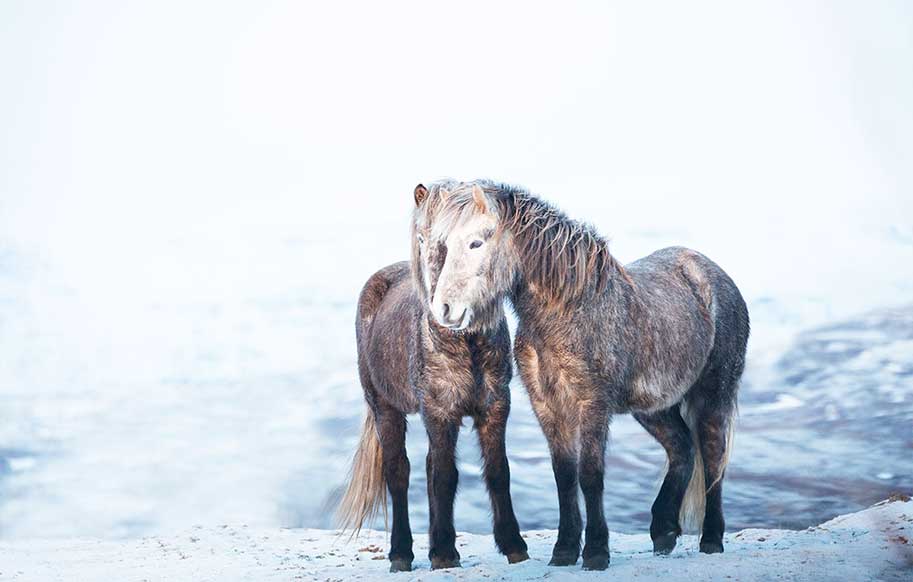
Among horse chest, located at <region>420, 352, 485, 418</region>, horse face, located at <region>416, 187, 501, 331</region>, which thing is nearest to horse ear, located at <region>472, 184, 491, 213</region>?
horse face, located at <region>416, 187, 501, 331</region>

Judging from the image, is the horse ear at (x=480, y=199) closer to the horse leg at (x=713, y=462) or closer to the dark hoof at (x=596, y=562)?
the dark hoof at (x=596, y=562)

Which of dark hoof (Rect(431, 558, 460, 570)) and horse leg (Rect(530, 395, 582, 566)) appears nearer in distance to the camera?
horse leg (Rect(530, 395, 582, 566))

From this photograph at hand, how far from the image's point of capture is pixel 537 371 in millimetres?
5227

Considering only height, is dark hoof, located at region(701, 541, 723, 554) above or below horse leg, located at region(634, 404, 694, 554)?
below

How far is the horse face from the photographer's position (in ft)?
16.1

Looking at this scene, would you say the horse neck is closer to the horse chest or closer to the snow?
the horse chest

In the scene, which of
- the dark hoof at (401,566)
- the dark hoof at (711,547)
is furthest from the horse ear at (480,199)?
the dark hoof at (711,547)

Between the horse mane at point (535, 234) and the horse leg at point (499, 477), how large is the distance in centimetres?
88

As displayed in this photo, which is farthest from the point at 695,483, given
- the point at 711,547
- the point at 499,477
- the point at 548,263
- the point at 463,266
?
the point at 463,266

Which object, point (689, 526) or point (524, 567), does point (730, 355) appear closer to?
point (689, 526)

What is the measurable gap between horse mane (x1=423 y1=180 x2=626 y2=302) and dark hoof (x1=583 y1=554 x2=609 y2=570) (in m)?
1.28

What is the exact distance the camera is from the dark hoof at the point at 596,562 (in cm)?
495

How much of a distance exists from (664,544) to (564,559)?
0.98 metres

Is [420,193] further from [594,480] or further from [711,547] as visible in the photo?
[711,547]
